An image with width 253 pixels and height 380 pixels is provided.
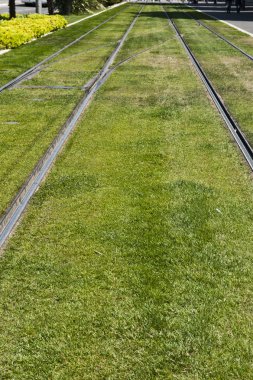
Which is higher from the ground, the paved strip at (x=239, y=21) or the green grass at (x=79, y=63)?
the paved strip at (x=239, y=21)

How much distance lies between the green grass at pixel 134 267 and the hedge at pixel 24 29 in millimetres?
13644

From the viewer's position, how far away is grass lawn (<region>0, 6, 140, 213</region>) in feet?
22.1

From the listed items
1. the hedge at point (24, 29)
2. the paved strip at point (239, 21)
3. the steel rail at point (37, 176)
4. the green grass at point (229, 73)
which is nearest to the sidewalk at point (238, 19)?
the paved strip at point (239, 21)

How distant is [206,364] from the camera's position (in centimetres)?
336

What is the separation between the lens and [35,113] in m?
9.66

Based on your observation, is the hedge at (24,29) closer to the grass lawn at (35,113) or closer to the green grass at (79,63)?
the green grass at (79,63)

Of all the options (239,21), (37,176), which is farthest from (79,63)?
(239,21)

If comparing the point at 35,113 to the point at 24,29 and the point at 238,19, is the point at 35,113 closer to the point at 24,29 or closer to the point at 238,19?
the point at 24,29

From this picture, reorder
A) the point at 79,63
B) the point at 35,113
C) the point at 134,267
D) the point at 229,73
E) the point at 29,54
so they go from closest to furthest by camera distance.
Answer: the point at 134,267 < the point at 35,113 < the point at 229,73 < the point at 79,63 < the point at 29,54

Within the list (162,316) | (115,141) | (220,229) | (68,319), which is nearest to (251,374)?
(162,316)

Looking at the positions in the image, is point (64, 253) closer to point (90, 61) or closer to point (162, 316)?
point (162, 316)

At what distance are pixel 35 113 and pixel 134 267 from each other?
19.7 feet

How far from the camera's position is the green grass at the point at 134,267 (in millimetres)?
3424

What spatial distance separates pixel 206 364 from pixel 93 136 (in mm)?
5454
